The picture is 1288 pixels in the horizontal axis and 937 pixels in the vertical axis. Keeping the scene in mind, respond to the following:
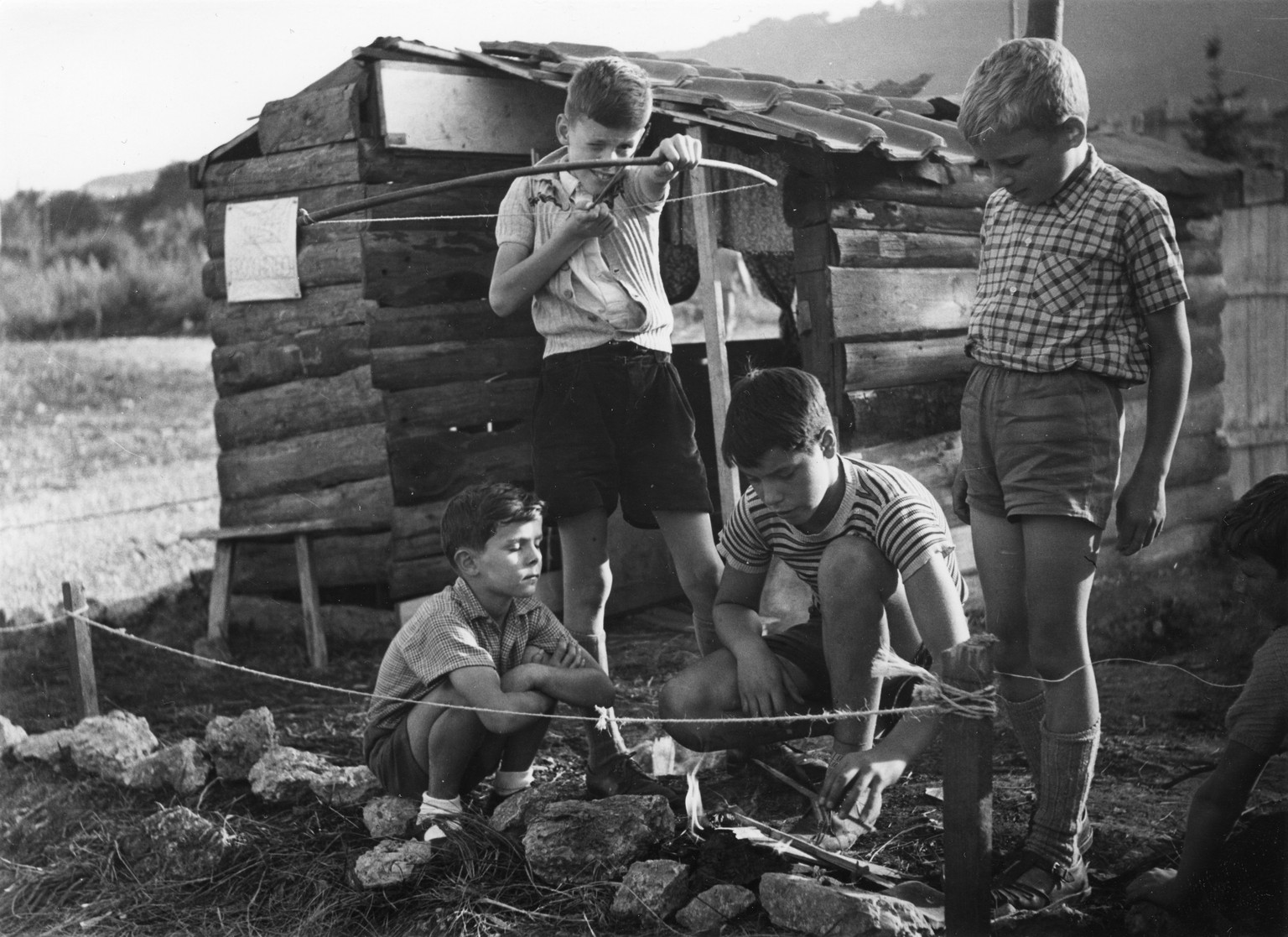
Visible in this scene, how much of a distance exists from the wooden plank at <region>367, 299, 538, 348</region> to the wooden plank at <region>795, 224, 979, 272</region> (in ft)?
4.86

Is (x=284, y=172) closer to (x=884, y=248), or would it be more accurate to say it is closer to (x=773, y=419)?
(x=884, y=248)

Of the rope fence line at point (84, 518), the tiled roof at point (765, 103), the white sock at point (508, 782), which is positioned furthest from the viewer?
the rope fence line at point (84, 518)

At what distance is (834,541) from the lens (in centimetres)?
292

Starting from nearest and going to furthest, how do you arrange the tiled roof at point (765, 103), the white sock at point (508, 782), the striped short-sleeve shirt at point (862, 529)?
the striped short-sleeve shirt at point (862, 529) < the white sock at point (508, 782) < the tiled roof at point (765, 103)

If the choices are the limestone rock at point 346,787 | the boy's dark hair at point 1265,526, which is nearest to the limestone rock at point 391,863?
the limestone rock at point 346,787

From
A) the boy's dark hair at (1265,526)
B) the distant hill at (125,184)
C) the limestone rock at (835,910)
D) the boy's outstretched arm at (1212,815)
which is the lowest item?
the limestone rock at (835,910)

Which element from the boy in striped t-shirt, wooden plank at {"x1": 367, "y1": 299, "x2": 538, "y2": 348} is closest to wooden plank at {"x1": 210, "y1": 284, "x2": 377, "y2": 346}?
wooden plank at {"x1": 367, "y1": 299, "x2": 538, "y2": 348}

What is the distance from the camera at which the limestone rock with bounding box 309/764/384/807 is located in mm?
3488

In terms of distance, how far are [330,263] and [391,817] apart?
3415 millimetres

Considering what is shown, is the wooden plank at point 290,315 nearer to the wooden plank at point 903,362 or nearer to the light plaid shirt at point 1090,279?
the wooden plank at point 903,362

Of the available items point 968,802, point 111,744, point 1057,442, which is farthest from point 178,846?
point 1057,442

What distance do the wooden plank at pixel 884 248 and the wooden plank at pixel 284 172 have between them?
7.37 ft

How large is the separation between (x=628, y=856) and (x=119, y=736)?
216cm

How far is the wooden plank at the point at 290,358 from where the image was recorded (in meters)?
6.02
